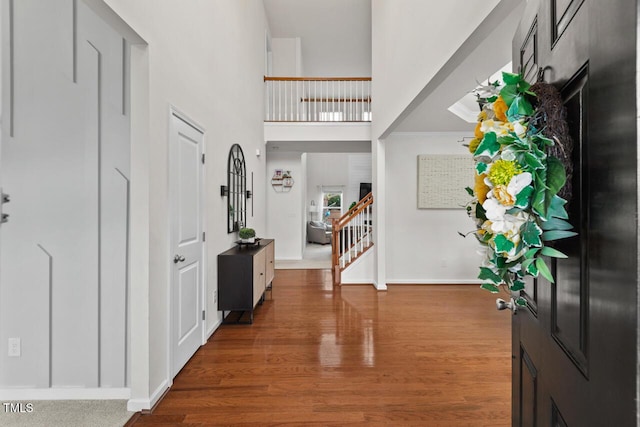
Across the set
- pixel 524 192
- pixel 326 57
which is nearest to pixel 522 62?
pixel 524 192

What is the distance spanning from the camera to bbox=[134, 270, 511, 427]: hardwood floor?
6.43 ft

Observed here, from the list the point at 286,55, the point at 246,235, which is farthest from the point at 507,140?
the point at 286,55

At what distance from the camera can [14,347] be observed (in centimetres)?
204

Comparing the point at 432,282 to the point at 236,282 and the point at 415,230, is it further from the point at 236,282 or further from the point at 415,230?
the point at 236,282

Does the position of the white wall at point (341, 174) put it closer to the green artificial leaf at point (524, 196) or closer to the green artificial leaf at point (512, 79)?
the green artificial leaf at point (512, 79)

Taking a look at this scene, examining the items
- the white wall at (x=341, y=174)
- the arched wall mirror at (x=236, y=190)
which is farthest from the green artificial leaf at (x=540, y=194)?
the white wall at (x=341, y=174)

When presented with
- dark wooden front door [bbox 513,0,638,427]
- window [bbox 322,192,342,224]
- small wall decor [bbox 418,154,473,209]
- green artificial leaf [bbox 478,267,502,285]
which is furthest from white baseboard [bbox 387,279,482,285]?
window [bbox 322,192,342,224]

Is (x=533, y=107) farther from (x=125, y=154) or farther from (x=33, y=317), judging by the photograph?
(x=33, y=317)

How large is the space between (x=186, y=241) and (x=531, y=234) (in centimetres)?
247

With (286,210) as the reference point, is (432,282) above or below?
below

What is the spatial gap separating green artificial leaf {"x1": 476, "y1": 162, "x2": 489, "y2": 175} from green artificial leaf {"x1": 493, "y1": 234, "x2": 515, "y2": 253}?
0.16m

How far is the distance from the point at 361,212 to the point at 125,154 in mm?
3738

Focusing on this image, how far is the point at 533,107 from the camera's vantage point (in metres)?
0.74

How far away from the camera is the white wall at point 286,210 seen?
7461mm
